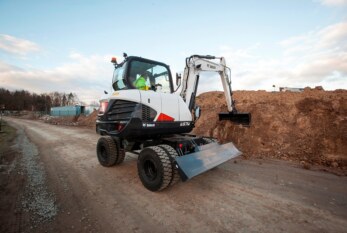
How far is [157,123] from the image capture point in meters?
4.89

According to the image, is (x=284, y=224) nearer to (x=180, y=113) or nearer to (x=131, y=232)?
(x=131, y=232)

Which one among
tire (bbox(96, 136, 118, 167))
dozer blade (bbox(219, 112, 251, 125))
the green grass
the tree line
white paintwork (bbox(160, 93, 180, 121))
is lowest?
the green grass

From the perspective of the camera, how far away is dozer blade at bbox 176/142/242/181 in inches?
159

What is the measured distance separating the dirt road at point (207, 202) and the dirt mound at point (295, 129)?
5.08 feet

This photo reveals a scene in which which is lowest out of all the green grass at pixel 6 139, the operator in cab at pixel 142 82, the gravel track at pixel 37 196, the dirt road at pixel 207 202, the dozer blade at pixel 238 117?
the green grass at pixel 6 139

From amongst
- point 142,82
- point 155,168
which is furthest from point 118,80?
point 155,168

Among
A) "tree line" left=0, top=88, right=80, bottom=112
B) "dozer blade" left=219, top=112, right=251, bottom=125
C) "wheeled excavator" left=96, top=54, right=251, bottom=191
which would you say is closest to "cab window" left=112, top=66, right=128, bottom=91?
"wheeled excavator" left=96, top=54, right=251, bottom=191

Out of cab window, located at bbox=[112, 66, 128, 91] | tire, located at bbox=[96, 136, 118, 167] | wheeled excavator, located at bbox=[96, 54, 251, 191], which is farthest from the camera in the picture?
tire, located at bbox=[96, 136, 118, 167]

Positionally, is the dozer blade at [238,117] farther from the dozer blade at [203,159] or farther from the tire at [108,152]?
the tire at [108,152]

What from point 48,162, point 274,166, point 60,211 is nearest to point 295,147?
point 274,166

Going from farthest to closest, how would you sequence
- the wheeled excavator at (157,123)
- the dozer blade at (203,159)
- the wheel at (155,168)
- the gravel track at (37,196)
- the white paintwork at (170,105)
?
the white paintwork at (170,105)
the wheeled excavator at (157,123)
the wheel at (155,168)
the dozer blade at (203,159)
the gravel track at (37,196)

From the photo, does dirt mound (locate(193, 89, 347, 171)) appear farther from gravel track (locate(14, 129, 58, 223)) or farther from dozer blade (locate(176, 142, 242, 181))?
gravel track (locate(14, 129, 58, 223))

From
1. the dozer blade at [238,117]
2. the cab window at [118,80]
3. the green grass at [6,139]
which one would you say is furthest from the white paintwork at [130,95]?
the green grass at [6,139]

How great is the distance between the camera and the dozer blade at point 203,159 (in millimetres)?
4047
